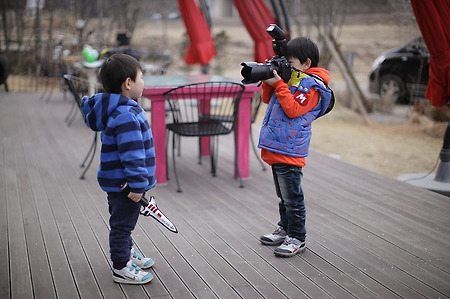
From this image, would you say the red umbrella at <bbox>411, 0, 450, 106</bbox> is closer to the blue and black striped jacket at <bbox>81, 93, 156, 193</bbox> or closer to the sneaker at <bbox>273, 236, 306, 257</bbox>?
the sneaker at <bbox>273, 236, 306, 257</bbox>

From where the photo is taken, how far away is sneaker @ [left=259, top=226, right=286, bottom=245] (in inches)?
113

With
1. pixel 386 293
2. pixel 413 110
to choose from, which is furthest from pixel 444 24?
pixel 413 110

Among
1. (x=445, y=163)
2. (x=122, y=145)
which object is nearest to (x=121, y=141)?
(x=122, y=145)

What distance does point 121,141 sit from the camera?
219 centimetres

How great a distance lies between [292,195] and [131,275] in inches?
35.9

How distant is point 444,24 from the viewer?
11.5 feet

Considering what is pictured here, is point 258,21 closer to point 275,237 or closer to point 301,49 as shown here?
point 301,49

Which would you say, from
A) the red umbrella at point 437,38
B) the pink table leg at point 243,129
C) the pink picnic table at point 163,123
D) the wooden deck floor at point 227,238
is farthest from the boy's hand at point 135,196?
the red umbrella at point 437,38

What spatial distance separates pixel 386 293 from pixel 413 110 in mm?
6012

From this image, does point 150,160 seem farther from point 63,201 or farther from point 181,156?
point 181,156

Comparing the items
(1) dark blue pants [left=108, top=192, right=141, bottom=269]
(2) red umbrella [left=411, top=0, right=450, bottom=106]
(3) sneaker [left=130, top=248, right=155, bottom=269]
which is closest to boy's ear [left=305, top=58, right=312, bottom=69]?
(1) dark blue pants [left=108, top=192, right=141, bottom=269]

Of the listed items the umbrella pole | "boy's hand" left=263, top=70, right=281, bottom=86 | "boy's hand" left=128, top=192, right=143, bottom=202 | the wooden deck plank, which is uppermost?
"boy's hand" left=263, top=70, right=281, bottom=86

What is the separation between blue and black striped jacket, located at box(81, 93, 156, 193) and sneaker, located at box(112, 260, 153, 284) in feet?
1.25

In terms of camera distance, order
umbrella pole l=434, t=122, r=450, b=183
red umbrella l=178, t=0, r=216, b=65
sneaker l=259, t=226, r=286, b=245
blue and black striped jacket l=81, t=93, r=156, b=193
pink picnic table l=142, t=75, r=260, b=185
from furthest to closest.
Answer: red umbrella l=178, t=0, r=216, b=65 → umbrella pole l=434, t=122, r=450, b=183 → pink picnic table l=142, t=75, r=260, b=185 → sneaker l=259, t=226, r=286, b=245 → blue and black striped jacket l=81, t=93, r=156, b=193
